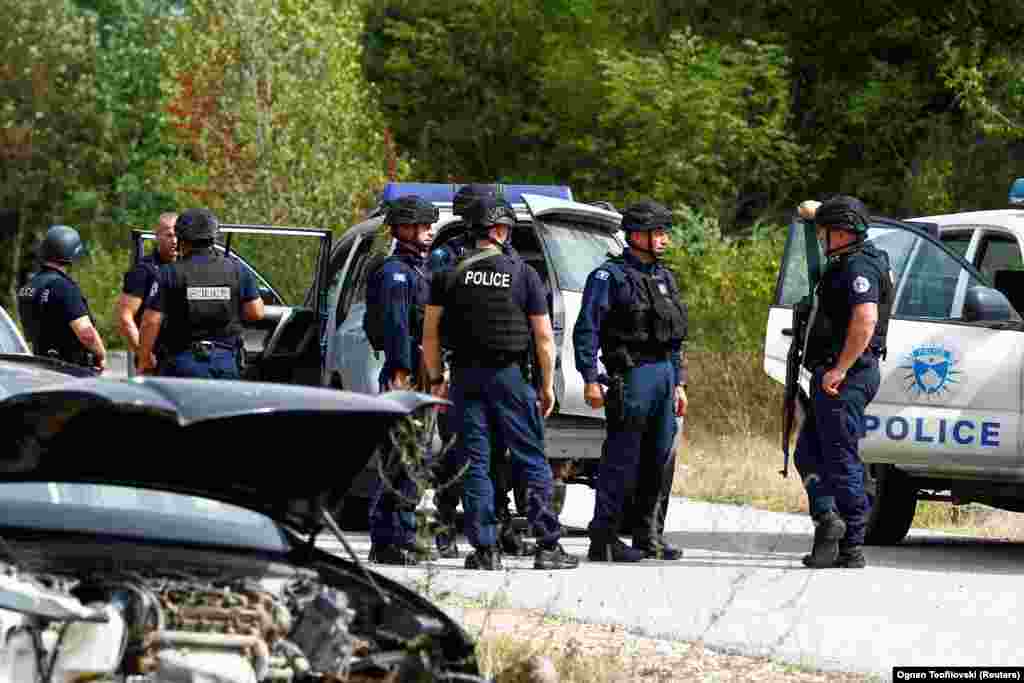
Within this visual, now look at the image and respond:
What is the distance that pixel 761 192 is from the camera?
38906 millimetres

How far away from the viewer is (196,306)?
38.1 feet

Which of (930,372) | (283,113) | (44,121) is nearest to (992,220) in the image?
(930,372)

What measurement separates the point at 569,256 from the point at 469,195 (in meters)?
1.53

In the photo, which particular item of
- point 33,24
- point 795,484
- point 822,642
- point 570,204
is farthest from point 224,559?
point 33,24

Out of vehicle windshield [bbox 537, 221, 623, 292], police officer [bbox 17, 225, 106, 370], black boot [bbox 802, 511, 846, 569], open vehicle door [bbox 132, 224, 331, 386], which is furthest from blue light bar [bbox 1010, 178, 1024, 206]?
police officer [bbox 17, 225, 106, 370]

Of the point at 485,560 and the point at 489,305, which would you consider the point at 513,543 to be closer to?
the point at 485,560

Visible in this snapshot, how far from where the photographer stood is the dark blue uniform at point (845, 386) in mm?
11398

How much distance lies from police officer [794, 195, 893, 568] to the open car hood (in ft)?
20.1

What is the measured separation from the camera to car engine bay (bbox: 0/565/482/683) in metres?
4.75

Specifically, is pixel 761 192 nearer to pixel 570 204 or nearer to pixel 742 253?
pixel 742 253

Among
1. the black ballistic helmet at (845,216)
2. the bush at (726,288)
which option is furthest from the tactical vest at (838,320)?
the bush at (726,288)

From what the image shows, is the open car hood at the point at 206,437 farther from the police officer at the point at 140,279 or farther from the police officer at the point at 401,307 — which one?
the police officer at the point at 140,279

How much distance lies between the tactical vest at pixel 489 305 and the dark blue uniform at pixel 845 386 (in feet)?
5.48

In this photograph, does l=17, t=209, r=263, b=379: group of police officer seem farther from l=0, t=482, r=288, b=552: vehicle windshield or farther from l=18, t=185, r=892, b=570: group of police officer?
l=0, t=482, r=288, b=552: vehicle windshield
